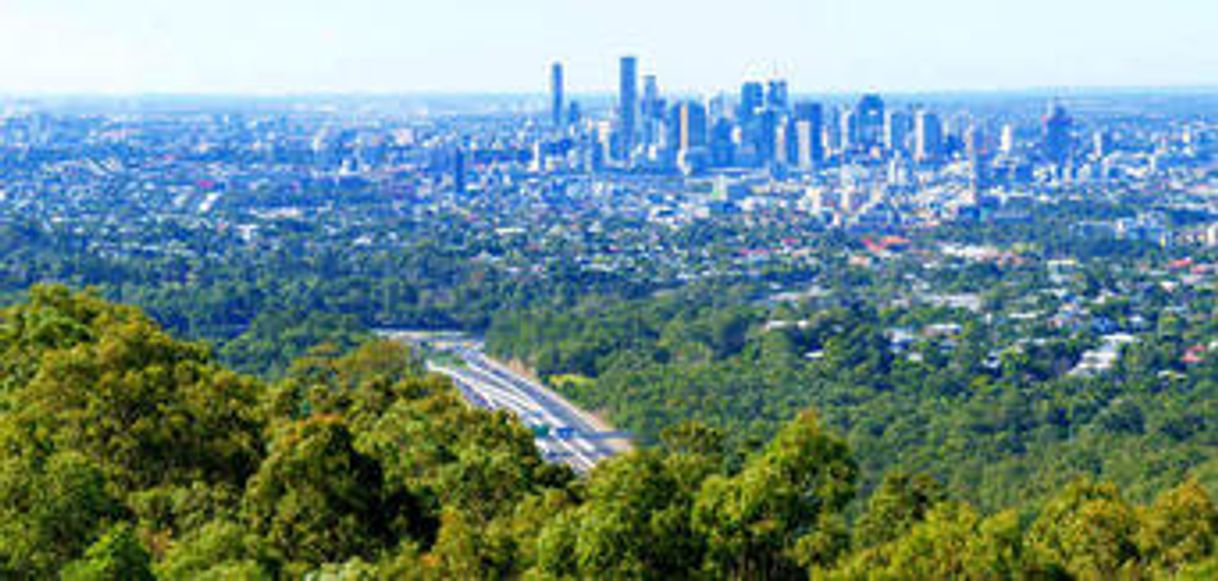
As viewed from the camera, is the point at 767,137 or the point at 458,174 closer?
the point at 458,174

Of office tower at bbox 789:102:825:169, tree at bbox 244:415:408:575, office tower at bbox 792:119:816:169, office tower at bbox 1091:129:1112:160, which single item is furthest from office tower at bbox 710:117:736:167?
tree at bbox 244:415:408:575

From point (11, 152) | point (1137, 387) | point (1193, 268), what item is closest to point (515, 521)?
point (1137, 387)

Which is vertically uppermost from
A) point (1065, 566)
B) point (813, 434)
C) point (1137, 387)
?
point (813, 434)

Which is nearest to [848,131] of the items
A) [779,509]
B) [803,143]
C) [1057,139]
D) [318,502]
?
[803,143]

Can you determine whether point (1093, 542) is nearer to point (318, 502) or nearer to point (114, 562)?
point (318, 502)

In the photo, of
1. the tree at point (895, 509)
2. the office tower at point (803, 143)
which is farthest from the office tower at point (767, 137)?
the tree at point (895, 509)

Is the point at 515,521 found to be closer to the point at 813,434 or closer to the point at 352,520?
the point at 352,520
